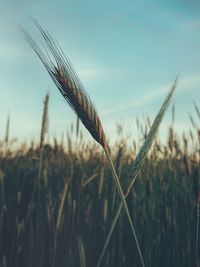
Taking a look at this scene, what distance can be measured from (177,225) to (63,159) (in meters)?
1.19

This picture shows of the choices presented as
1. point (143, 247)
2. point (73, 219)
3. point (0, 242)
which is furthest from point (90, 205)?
point (0, 242)

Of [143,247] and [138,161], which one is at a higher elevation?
[138,161]

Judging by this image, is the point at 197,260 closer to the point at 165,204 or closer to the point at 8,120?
the point at 165,204

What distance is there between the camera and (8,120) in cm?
277

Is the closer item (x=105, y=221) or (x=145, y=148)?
(x=145, y=148)

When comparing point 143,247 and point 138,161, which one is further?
point 143,247

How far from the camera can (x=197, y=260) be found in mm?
1775

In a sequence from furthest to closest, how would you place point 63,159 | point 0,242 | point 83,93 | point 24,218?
1. point 63,159
2. point 24,218
3. point 0,242
4. point 83,93

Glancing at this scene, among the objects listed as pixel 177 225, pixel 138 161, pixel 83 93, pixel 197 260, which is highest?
pixel 83 93

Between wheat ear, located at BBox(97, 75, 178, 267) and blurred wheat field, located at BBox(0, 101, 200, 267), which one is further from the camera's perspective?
blurred wheat field, located at BBox(0, 101, 200, 267)

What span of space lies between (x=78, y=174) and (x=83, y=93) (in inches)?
62.9

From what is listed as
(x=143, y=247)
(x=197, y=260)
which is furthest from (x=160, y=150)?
(x=197, y=260)

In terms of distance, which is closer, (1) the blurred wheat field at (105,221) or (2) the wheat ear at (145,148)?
(2) the wheat ear at (145,148)

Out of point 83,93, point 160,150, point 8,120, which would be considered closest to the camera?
point 83,93
